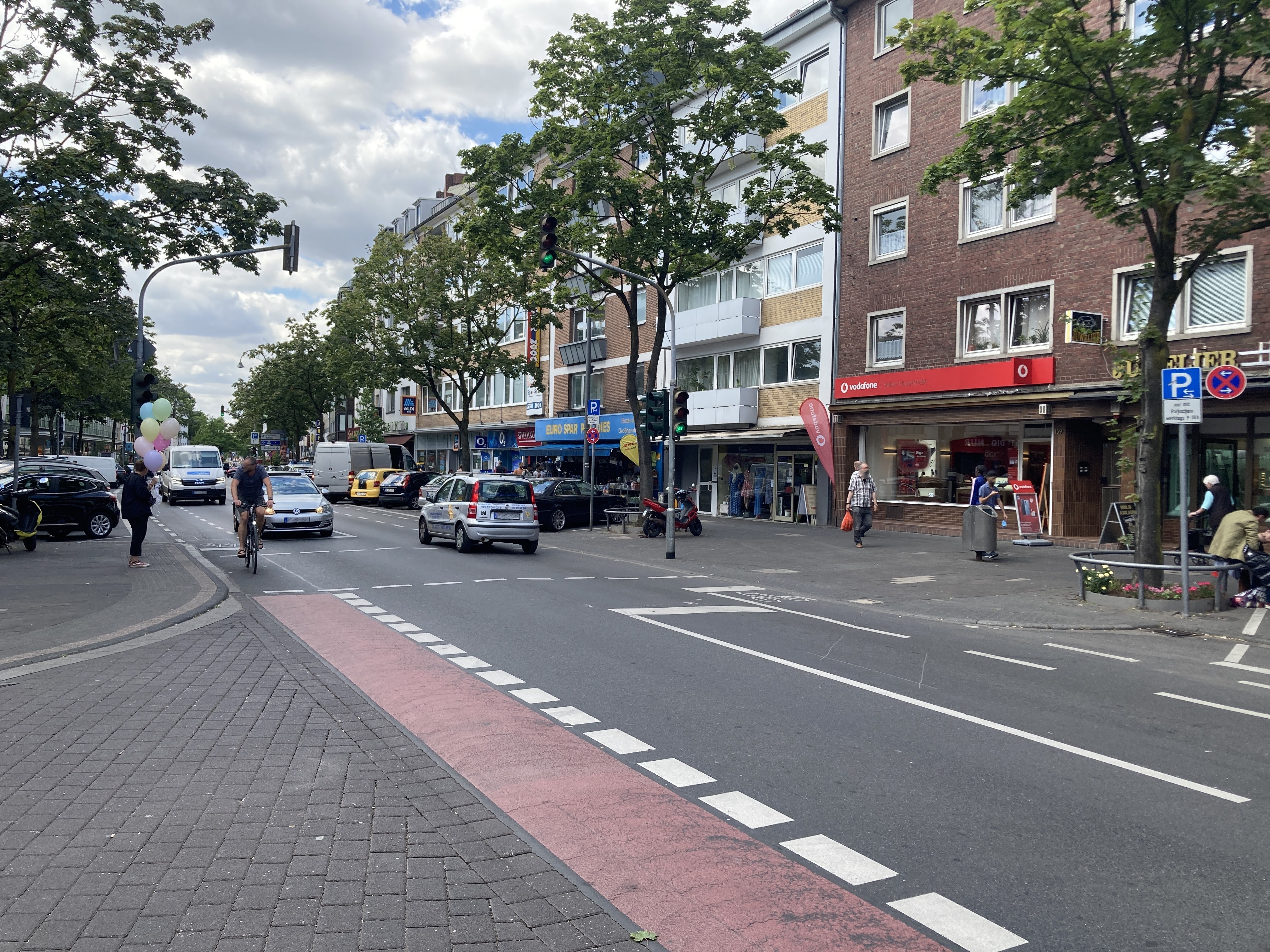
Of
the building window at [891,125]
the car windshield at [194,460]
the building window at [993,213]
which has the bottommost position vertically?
the car windshield at [194,460]

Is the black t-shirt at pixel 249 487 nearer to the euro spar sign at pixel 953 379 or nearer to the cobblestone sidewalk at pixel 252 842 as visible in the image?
the cobblestone sidewalk at pixel 252 842

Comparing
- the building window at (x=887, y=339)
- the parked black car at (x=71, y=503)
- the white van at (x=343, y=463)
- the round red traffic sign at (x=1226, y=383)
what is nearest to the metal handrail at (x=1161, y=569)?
the round red traffic sign at (x=1226, y=383)

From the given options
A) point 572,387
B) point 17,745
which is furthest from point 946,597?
point 572,387

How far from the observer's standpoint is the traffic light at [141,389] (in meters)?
19.0

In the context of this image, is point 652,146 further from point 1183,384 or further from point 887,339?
point 1183,384

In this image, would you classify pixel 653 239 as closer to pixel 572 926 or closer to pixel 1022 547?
pixel 1022 547

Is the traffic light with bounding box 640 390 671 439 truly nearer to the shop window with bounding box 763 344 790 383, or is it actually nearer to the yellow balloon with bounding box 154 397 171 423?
the yellow balloon with bounding box 154 397 171 423

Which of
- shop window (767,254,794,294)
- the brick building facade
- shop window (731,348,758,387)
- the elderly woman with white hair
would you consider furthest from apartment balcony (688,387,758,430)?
the elderly woman with white hair

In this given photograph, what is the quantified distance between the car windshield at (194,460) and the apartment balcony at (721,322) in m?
19.4

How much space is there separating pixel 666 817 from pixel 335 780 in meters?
1.80

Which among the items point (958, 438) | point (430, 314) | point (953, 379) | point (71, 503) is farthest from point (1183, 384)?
point (430, 314)

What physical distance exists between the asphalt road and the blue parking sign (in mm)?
2936

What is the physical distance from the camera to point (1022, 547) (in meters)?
20.9

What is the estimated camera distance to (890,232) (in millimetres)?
26375
